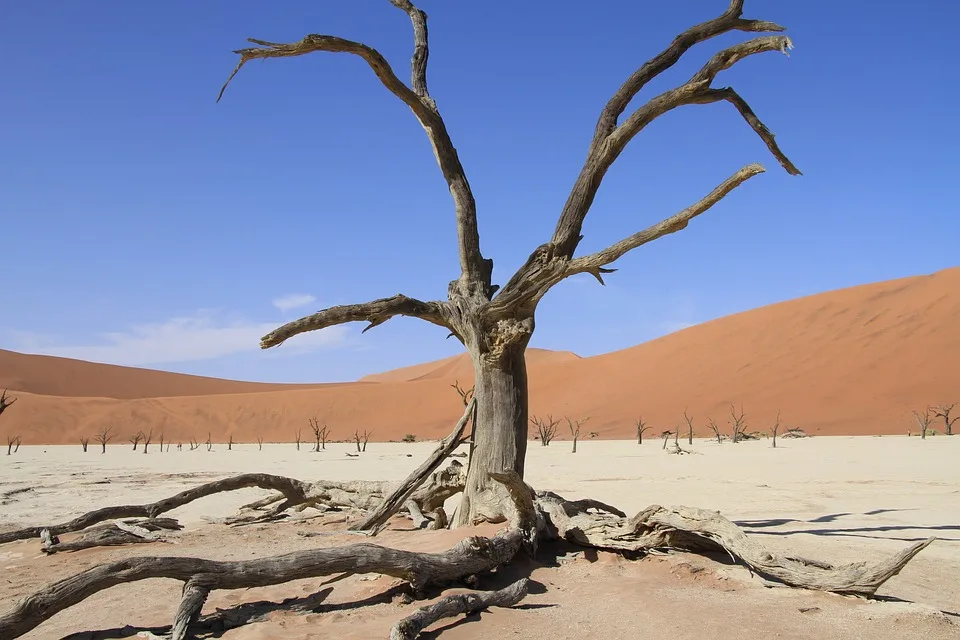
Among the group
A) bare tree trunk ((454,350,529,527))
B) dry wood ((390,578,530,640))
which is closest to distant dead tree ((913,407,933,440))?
bare tree trunk ((454,350,529,527))

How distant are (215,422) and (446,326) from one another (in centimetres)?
5367

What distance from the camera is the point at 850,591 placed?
12.4 feet

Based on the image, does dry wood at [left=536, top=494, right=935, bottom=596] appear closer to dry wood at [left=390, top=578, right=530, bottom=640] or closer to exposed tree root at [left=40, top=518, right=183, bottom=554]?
dry wood at [left=390, top=578, right=530, bottom=640]

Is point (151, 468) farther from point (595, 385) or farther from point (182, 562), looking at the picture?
point (595, 385)

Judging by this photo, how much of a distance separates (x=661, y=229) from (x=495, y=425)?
6.91 feet

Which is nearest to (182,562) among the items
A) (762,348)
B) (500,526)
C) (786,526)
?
(500,526)

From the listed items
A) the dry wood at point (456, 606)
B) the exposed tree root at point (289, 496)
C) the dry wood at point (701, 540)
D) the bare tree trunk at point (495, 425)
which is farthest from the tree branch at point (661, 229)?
the exposed tree root at point (289, 496)

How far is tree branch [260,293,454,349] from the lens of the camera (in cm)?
540

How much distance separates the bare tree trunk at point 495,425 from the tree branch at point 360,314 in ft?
2.02

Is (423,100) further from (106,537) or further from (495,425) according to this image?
(106,537)

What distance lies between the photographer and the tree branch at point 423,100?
18.9ft

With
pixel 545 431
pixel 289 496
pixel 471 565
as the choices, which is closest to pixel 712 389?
pixel 545 431

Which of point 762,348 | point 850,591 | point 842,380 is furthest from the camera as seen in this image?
point 762,348

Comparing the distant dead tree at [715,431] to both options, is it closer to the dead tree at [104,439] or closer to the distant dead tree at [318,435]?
the distant dead tree at [318,435]
